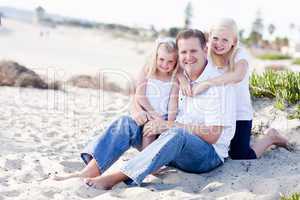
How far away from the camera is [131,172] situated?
4109 mm

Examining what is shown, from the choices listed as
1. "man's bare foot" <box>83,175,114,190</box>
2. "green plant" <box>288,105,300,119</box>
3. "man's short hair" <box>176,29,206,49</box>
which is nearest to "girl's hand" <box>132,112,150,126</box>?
"man's bare foot" <box>83,175,114,190</box>

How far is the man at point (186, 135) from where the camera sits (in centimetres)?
411

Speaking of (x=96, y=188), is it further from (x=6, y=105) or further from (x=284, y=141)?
(x=6, y=105)

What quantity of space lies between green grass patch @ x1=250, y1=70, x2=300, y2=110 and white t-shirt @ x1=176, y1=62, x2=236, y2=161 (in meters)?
1.92

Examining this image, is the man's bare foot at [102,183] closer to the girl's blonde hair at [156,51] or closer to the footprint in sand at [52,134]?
the girl's blonde hair at [156,51]

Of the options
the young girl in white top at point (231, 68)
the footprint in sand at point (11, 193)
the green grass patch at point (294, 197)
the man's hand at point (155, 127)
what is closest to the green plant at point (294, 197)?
the green grass patch at point (294, 197)

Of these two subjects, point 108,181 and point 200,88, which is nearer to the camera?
point 108,181

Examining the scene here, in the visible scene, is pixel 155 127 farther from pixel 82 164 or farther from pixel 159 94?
pixel 82 164

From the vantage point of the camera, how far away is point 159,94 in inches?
188

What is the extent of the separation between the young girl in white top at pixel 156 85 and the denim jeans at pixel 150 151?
0.16 metres

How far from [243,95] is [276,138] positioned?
2.67 ft

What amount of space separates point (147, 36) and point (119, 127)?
66.7 m

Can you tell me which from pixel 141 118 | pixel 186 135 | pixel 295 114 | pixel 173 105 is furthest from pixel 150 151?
pixel 295 114

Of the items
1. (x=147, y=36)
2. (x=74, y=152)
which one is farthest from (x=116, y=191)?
(x=147, y=36)
